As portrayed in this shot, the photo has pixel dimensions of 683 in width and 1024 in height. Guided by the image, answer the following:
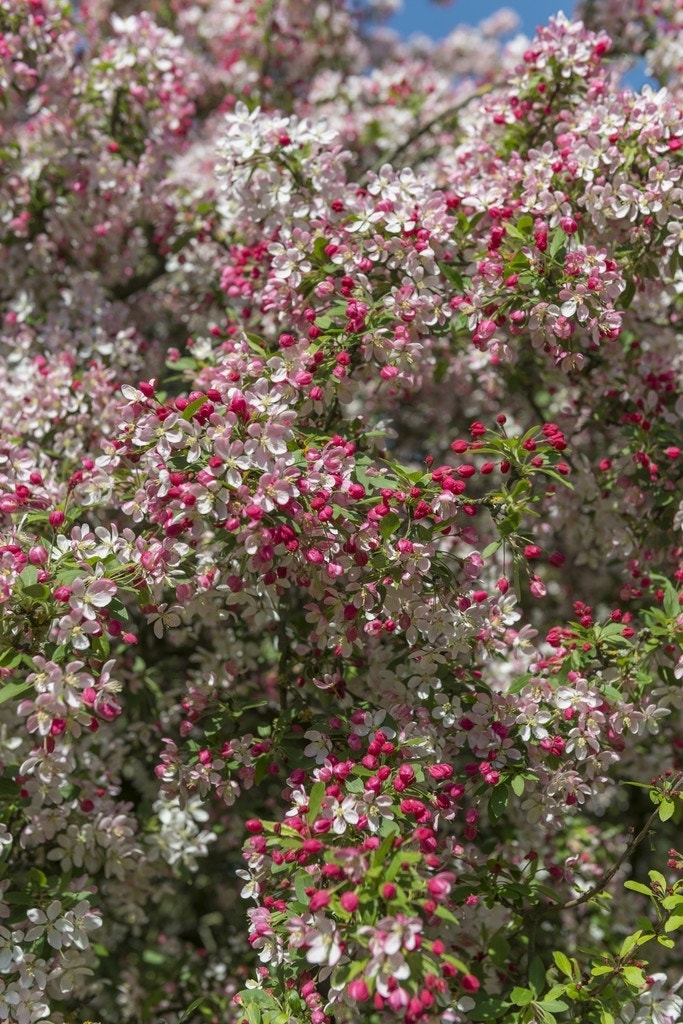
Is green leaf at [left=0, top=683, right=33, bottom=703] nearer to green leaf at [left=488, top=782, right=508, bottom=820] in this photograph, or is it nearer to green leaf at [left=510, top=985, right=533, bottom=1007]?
green leaf at [left=488, top=782, right=508, bottom=820]

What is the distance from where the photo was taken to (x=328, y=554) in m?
2.97

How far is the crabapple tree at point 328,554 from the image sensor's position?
2.79 m

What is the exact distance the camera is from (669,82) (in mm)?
5301

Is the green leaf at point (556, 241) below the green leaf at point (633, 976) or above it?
above

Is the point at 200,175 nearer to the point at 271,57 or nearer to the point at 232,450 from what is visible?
the point at 271,57

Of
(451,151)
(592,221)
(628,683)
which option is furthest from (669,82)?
(628,683)

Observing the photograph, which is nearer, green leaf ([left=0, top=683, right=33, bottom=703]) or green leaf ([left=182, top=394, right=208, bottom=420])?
green leaf ([left=0, top=683, right=33, bottom=703])

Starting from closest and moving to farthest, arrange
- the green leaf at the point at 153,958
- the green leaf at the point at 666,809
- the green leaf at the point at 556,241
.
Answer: the green leaf at the point at 666,809, the green leaf at the point at 556,241, the green leaf at the point at 153,958

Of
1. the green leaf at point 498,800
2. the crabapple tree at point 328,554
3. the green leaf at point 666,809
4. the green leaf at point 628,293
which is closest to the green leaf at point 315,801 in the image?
the crabapple tree at point 328,554

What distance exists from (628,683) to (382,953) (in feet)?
5.19

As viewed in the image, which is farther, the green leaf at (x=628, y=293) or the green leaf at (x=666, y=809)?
the green leaf at (x=628, y=293)

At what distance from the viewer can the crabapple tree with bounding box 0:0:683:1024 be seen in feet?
9.17

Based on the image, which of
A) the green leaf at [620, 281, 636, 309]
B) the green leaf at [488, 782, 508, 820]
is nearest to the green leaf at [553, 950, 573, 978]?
the green leaf at [488, 782, 508, 820]

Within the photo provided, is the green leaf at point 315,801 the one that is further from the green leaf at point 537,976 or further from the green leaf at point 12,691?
the green leaf at point 537,976
